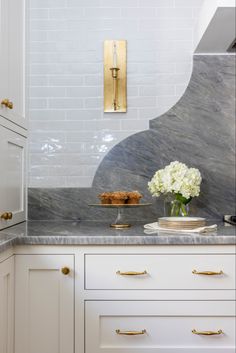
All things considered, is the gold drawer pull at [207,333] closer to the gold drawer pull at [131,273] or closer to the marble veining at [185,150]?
the gold drawer pull at [131,273]

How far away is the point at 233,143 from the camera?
102 inches

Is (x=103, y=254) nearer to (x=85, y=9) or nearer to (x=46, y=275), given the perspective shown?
(x=46, y=275)

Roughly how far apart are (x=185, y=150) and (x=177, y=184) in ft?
1.24

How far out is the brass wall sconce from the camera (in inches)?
103

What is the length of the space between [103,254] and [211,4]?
1265 millimetres

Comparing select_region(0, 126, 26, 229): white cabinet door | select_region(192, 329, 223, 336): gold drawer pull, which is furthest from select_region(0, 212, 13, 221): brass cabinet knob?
select_region(192, 329, 223, 336): gold drawer pull

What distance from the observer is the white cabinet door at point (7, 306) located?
5.73ft

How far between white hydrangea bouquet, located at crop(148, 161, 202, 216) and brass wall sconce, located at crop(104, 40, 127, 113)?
0.50 m

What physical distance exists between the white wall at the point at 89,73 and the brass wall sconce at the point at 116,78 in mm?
35

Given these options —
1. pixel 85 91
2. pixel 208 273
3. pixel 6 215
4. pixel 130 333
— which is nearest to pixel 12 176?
pixel 6 215

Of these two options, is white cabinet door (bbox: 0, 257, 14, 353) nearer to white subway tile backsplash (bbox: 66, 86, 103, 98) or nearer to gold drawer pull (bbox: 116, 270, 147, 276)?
gold drawer pull (bbox: 116, 270, 147, 276)

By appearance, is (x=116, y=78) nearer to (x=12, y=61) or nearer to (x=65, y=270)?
(x=12, y=61)

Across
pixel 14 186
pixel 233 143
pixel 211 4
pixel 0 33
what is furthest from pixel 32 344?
pixel 211 4

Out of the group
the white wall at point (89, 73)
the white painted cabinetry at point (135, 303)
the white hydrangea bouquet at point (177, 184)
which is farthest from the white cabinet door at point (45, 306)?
the white wall at point (89, 73)
